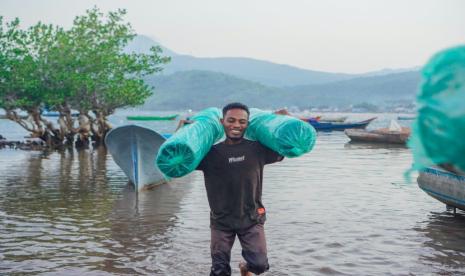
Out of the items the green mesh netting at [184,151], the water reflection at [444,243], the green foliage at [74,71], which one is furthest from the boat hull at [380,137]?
the green mesh netting at [184,151]

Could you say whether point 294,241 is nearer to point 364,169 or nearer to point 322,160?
point 364,169

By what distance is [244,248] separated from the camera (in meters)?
5.50

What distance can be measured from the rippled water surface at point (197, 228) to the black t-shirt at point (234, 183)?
266cm

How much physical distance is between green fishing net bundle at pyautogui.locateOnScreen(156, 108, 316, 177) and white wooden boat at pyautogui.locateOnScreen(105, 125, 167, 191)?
29.9 feet

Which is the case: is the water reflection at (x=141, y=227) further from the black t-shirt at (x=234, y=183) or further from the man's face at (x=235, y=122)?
the man's face at (x=235, y=122)

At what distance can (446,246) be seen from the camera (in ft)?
29.7

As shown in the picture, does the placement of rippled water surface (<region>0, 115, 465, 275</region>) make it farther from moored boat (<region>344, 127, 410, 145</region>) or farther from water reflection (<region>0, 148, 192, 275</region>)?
moored boat (<region>344, 127, 410, 145</region>)

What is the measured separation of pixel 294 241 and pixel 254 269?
13.6 ft

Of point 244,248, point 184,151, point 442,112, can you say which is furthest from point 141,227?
point 442,112

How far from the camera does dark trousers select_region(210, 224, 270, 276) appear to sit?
544 cm

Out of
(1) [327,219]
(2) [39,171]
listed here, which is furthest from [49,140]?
(1) [327,219]

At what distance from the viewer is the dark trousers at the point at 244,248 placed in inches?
214

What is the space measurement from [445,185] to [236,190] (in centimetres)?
683

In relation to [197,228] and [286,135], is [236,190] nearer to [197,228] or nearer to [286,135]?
[286,135]
